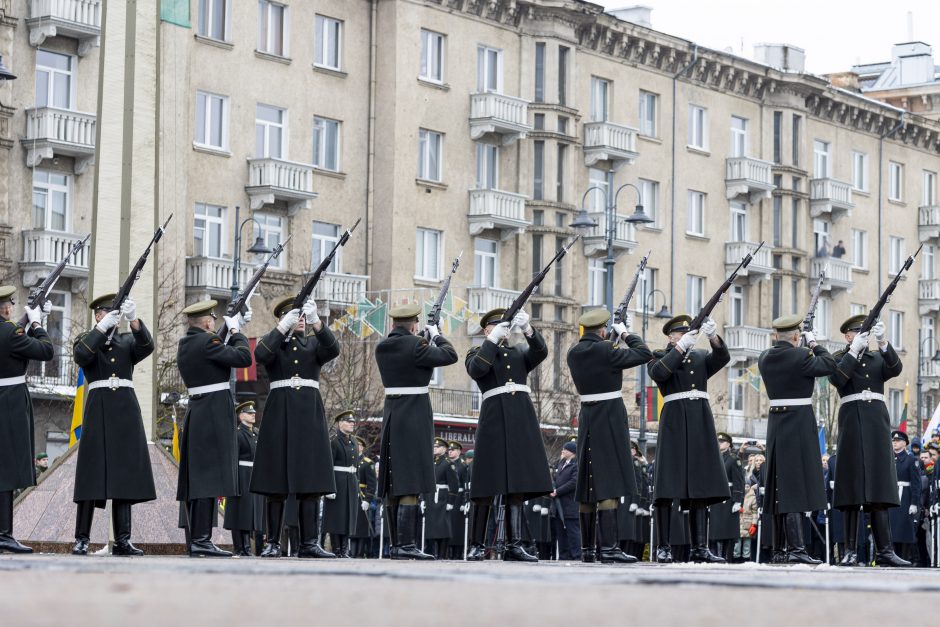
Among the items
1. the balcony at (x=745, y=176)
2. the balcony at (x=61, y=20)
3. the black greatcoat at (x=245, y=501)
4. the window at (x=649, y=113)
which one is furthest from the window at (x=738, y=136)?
the black greatcoat at (x=245, y=501)

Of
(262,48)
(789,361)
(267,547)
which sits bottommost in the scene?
(267,547)

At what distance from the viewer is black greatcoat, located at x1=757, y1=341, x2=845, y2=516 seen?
49.3 feet

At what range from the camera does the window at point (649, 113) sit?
51250 millimetres

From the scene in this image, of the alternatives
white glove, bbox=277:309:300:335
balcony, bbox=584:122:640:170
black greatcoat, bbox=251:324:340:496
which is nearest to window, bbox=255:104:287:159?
balcony, bbox=584:122:640:170

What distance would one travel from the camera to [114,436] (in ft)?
47.1

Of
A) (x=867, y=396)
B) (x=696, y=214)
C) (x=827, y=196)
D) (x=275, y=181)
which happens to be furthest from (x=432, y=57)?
(x=867, y=396)

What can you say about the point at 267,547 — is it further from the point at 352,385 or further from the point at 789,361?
the point at 352,385

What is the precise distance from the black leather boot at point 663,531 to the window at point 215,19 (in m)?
27.1

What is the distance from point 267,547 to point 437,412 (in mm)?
30093

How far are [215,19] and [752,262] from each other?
19923 millimetres

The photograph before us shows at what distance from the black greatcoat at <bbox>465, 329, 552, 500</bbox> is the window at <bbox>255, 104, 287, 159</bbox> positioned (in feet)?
89.0

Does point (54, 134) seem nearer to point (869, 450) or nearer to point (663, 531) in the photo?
point (663, 531)

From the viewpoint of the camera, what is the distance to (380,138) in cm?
4416

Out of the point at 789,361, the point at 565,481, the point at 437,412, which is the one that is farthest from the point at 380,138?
the point at 789,361
